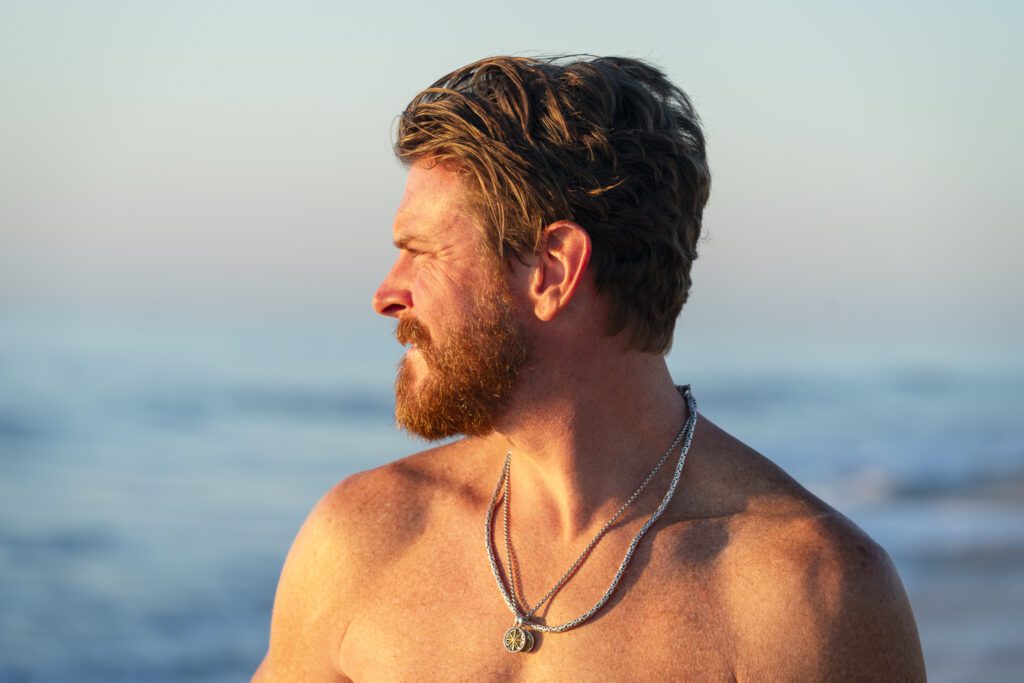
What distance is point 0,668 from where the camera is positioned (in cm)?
950

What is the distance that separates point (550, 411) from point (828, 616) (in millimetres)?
842

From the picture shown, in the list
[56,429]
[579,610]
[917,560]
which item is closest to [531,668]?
[579,610]

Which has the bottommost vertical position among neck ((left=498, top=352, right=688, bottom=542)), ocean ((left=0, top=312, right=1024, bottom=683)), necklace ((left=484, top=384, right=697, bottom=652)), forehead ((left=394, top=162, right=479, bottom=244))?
ocean ((left=0, top=312, right=1024, bottom=683))

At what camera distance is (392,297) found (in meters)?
3.15

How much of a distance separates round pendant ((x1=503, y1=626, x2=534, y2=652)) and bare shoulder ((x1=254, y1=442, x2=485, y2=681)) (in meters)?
0.42

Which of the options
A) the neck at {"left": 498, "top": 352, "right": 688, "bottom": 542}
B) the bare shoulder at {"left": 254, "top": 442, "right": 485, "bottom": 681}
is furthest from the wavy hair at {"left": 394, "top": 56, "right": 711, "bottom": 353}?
the bare shoulder at {"left": 254, "top": 442, "right": 485, "bottom": 681}

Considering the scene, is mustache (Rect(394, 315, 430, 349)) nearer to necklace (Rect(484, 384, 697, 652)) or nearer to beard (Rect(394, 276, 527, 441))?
beard (Rect(394, 276, 527, 441))

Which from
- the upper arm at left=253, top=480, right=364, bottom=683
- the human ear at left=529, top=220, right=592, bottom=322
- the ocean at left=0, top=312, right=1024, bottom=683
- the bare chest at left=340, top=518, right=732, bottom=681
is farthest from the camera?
the ocean at left=0, top=312, right=1024, bottom=683

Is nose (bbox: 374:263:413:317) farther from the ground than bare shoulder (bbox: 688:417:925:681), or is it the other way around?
nose (bbox: 374:263:413:317)

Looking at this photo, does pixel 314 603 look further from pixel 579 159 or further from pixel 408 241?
pixel 579 159

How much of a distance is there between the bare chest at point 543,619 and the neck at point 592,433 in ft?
0.41

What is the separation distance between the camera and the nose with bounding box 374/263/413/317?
314 centimetres

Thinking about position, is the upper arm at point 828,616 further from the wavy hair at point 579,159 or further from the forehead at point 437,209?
the forehead at point 437,209

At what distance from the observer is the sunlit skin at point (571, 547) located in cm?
278
